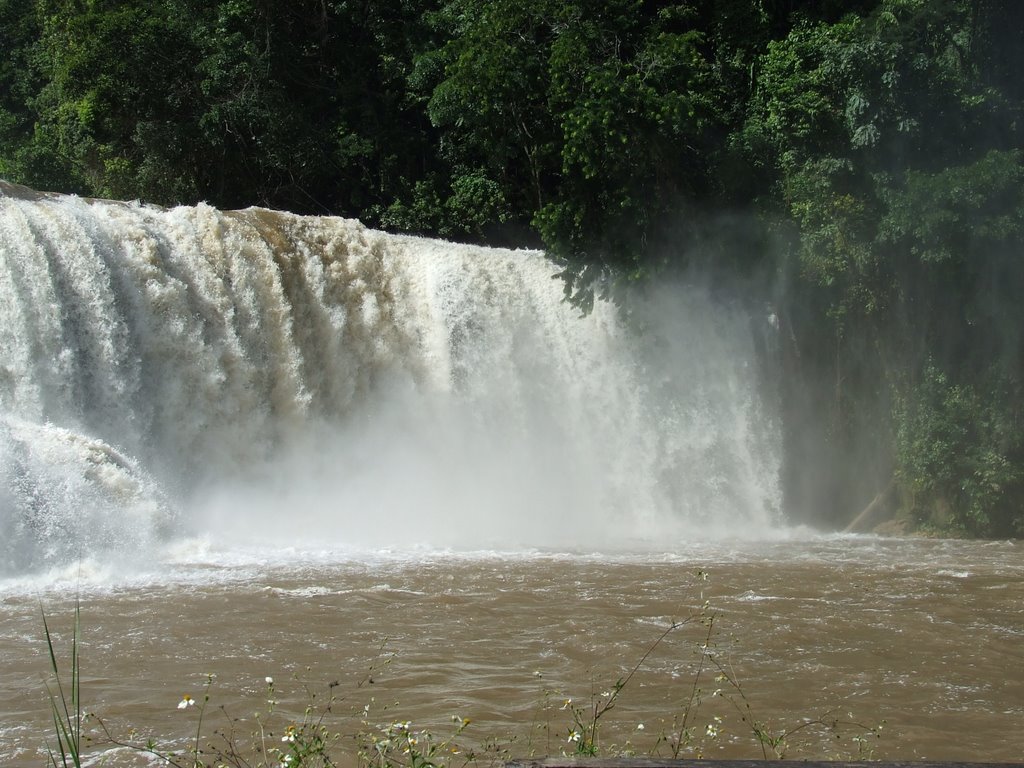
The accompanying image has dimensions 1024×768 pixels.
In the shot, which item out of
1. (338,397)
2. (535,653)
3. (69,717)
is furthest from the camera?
(338,397)

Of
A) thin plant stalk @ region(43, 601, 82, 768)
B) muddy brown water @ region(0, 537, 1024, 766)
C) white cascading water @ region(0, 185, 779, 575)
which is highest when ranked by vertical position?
white cascading water @ region(0, 185, 779, 575)

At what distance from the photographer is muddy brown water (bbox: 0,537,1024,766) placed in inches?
218

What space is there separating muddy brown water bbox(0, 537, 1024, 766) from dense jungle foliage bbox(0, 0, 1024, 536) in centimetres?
433

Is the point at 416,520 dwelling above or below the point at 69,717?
above

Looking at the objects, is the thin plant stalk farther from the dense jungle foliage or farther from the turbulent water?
the dense jungle foliage

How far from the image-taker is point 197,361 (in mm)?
12984

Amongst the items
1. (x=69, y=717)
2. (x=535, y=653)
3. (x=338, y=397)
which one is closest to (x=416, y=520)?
(x=338, y=397)

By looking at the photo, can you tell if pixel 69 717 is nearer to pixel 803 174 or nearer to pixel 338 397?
pixel 338 397

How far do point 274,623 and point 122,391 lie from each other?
5.33 meters

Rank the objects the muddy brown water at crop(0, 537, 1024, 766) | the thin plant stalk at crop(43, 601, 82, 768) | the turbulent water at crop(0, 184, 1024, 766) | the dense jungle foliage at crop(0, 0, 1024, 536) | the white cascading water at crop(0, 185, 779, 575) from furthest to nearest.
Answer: the dense jungle foliage at crop(0, 0, 1024, 536) → the white cascading water at crop(0, 185, 779, 575) → the turbulent water at crop(0, 184, 1024, 766) → the muddy brown water at crop(0, 537, 1024, 766) → the thin plant stalk at crop(43, 601, 82, 768)

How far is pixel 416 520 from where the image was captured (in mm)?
13680

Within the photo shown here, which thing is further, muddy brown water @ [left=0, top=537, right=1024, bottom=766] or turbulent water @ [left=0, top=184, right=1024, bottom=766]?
turbulent water @ [left=0, top=184, right=1024, bottom=766]

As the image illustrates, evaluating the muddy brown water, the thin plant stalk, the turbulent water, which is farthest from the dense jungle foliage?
the thin plant stalk

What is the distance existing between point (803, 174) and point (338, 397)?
6418mm
